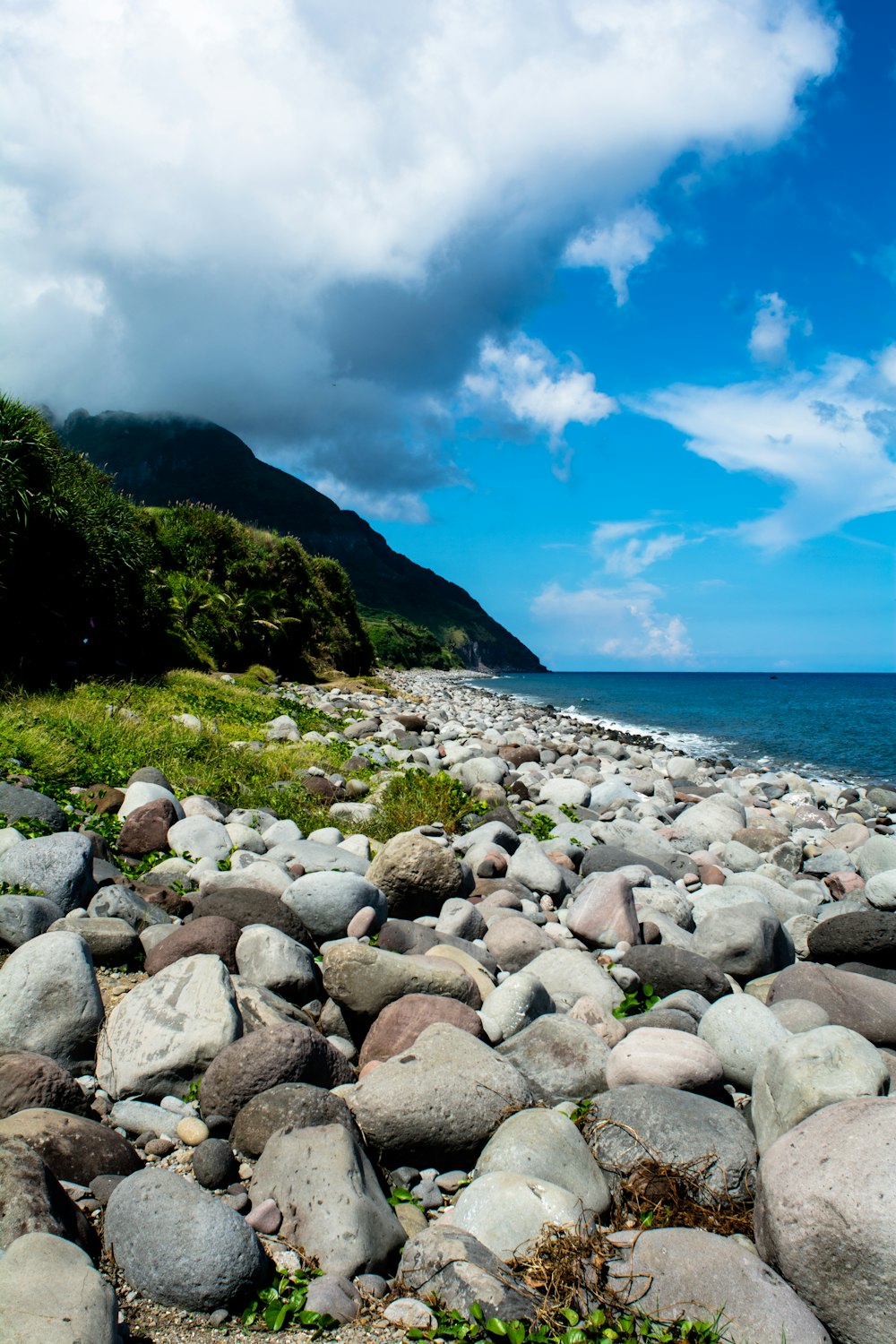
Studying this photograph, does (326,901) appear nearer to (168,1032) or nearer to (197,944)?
(197,944)

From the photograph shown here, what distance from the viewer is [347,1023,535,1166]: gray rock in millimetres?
3346

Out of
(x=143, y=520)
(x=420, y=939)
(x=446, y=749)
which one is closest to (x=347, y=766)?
(x=446, y=749)

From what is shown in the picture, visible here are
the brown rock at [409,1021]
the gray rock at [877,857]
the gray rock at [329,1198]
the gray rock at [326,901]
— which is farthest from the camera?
the gray rock at [877,857]

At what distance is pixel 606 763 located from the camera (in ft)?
57.7

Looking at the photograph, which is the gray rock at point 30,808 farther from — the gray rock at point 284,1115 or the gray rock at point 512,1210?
the gray rock at point 512,1210

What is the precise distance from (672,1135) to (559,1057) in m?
0.72

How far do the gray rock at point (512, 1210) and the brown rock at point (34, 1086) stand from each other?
5.77 ft

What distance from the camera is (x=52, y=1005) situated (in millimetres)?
3828

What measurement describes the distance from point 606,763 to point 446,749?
17.8ft

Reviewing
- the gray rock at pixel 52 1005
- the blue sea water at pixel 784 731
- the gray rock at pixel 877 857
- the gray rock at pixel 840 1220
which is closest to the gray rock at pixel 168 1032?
the gray rock at pixel 52 1005

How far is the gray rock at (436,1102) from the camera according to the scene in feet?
11.0

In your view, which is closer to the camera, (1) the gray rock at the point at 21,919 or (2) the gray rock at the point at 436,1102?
(2) the gray rock at the point at 436,1102

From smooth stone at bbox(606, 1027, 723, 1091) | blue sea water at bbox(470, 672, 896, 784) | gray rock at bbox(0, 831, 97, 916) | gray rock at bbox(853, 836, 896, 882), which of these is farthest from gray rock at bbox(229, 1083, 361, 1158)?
blue sea water at bbox(470, 672, 896, 784)

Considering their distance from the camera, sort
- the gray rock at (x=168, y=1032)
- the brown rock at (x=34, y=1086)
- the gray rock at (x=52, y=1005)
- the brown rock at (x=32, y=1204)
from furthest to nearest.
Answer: the gray rock at (x=52, y=1005)
the gray rock at (x=168, y=1032)
the brown rock at (x=34, y=1086)
the brown rock at (x=32, y=1204)
